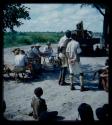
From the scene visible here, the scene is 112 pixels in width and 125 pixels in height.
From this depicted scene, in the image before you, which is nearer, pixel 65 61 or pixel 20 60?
pixel 65 61

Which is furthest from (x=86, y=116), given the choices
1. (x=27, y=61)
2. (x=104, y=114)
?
(x=27, y=61)

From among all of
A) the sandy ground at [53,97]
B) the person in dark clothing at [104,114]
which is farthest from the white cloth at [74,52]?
the person in dark clothing at [104,114]

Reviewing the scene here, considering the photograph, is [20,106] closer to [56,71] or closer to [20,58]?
[20,58]

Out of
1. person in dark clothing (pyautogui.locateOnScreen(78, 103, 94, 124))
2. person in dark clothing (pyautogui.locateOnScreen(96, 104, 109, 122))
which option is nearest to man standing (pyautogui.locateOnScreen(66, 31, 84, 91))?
person in dark clothing (pyautogui.locateOnScreen(96, 104, 109, 122))

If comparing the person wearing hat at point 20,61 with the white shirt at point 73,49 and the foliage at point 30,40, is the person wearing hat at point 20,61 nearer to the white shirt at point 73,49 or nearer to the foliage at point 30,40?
the white shirt at point 73,49

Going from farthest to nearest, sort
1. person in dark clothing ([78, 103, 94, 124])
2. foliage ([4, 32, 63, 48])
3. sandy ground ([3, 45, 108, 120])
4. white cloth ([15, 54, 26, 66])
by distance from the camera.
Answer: foliage ([4, 32, 63, 48]), white cloth ([15, 54, 26, 66]), sandy ground ([3, 45, 108, 120]), person in dark clothing ([78, 103, 94, 124])

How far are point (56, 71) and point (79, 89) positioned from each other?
12.2ft


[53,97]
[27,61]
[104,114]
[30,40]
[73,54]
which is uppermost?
[30,40]

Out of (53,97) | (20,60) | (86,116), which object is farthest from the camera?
(20,60)

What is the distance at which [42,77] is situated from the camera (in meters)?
11.6

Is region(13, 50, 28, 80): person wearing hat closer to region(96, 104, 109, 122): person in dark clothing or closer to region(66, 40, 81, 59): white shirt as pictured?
region(66, 40, 81, 59): white shirt

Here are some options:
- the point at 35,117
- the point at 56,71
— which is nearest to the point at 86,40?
the point at 56,71

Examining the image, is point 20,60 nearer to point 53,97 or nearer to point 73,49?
point 53,97

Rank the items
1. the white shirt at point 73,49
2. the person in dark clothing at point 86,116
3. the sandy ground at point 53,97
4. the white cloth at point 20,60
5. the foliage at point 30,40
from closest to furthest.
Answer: the person in dark clothing at point 86,116
the sandy ground at point 53,97
the white shirt at point 73,49
the white cloth at point 20,60
the foliage at point 30,40
